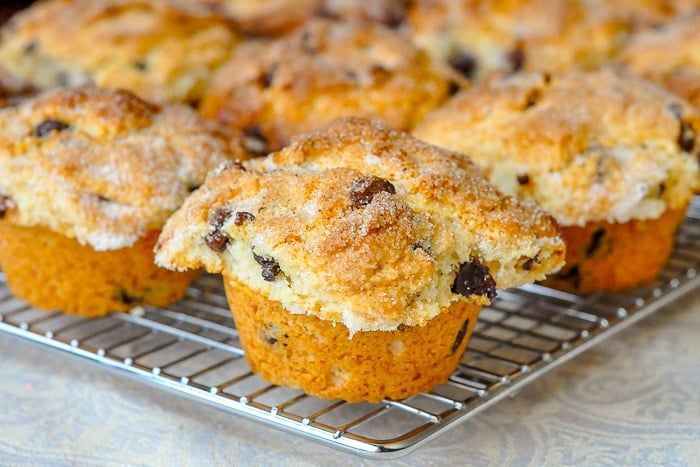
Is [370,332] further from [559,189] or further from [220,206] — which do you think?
[559,189]

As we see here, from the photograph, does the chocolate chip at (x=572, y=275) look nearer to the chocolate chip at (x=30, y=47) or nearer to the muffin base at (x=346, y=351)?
the muffin base at (x=346, y=351)

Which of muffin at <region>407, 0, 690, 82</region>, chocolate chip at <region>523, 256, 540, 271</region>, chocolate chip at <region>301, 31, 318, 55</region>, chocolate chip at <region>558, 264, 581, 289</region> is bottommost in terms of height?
chocolate chip at <region>523, 256, 540, 271</region>

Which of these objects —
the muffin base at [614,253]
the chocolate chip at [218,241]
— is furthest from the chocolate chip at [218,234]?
the muffin base at [614,253]

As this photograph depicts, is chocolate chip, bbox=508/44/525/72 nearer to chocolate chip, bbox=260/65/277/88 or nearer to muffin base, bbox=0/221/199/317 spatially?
chocolate chip, bbox=260/65/277/88

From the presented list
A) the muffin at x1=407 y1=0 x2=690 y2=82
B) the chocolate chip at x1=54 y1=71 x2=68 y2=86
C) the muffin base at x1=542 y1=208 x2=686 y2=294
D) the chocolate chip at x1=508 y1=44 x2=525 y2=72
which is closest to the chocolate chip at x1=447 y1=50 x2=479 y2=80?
the muffin at x1=407 y1=0 x2=690 y2=82

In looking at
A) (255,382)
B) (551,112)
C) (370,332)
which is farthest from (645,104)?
(255,382)

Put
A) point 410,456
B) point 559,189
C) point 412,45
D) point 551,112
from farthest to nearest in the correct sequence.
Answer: point 412,45, point 551,112, point 559,189, point 410,456
